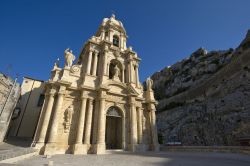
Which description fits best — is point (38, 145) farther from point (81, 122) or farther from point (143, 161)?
point (143, 161)

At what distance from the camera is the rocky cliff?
22.9m

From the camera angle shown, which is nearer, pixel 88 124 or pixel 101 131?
pixel 101 131

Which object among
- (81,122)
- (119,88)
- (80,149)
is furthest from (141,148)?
(119,88)

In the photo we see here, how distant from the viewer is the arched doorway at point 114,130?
49.3 feet

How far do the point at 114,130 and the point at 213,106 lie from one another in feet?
73.6

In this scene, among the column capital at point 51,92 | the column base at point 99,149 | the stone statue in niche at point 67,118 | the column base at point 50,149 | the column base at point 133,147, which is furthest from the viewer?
the column base at point 133,147

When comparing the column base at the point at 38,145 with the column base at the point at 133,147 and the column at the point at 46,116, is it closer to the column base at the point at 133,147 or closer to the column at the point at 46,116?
the column at the point at 46,116

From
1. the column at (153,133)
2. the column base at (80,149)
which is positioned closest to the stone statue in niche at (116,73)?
the column at (153,133)

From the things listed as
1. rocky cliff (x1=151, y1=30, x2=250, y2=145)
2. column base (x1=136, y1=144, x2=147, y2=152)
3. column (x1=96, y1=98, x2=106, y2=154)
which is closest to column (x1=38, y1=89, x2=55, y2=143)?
column (x1=96, y1=98, x2=106, y2=154)

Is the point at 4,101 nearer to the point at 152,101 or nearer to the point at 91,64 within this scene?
the point at 91,64

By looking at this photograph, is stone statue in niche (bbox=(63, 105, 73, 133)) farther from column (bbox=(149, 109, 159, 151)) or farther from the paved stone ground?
column (bbox=(149, 109, 159, 151))

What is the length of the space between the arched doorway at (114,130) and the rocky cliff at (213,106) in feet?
48.7

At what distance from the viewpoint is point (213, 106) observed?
2895 cm

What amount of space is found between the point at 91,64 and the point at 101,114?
6.37m
